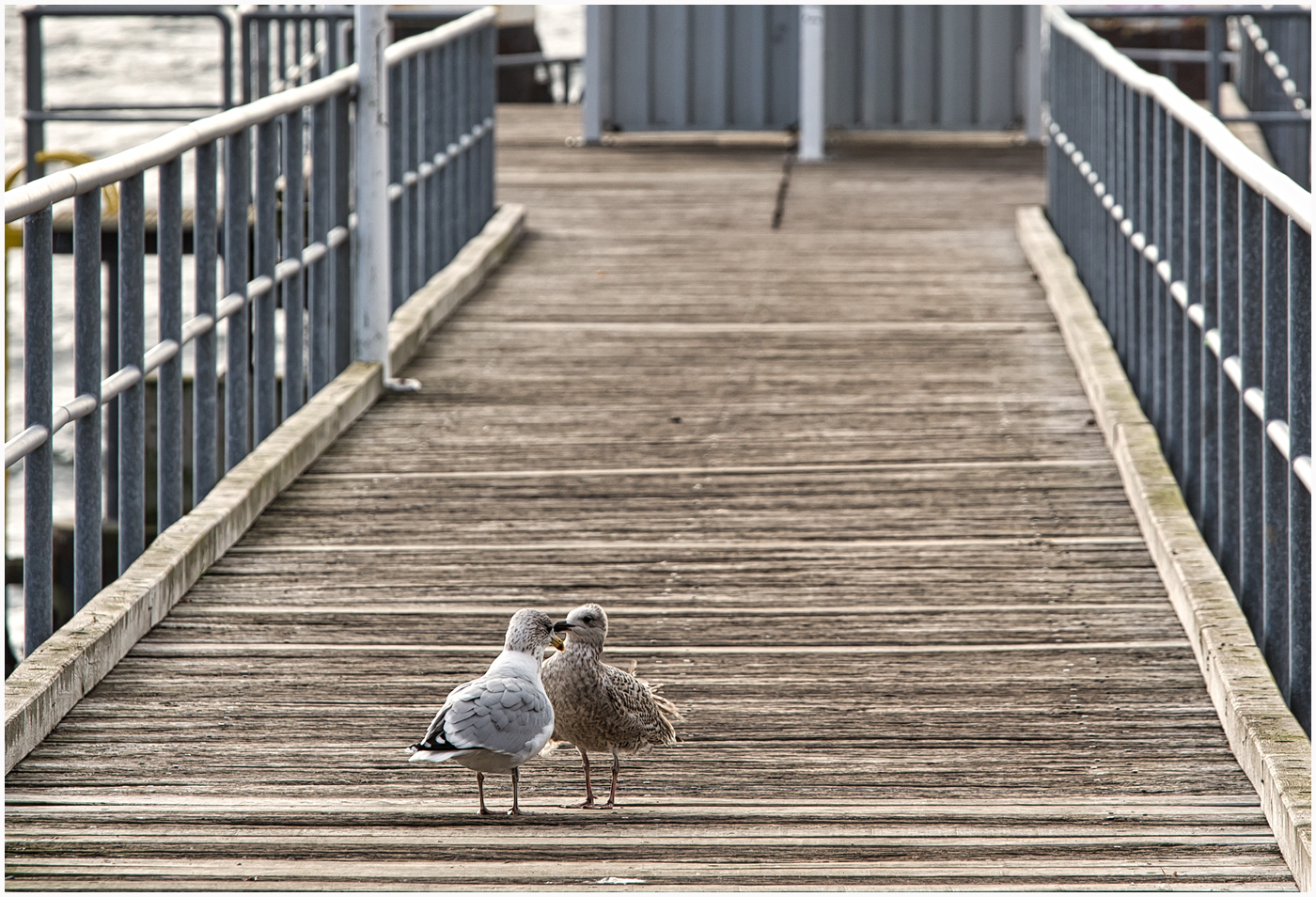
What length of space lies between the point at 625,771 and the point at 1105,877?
1.14 meters

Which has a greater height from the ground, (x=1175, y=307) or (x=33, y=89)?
(x=33, y=89)

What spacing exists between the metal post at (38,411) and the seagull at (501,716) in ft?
4.59

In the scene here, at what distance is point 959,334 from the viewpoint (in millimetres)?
8844

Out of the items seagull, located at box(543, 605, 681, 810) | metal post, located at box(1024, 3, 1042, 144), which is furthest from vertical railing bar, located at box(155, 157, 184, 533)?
metal post, located at box(1024, 3, 1042, 144)

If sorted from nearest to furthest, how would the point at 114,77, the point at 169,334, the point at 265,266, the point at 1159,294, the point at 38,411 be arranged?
the point at 38,411
the point at 169,334
the point at 265,266
the point at 1159,294
the point at 114,77

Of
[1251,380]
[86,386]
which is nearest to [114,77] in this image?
[86,386]

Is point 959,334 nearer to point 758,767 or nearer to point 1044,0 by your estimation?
point 758,767

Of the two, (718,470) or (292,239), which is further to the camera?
(292,239)

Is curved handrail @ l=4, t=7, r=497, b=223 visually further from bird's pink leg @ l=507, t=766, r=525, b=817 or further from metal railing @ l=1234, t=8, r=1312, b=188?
metal railing @ l=1234, t=8, r=1312, b=188

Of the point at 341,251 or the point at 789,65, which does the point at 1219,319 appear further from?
the point at 789,65

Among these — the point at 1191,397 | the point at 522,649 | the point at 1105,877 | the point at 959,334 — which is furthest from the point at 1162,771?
the point at 959,334

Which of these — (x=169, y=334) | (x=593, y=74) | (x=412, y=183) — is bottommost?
(x=169, y=334)

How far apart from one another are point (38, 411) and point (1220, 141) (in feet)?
10.8

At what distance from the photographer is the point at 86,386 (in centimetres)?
503
